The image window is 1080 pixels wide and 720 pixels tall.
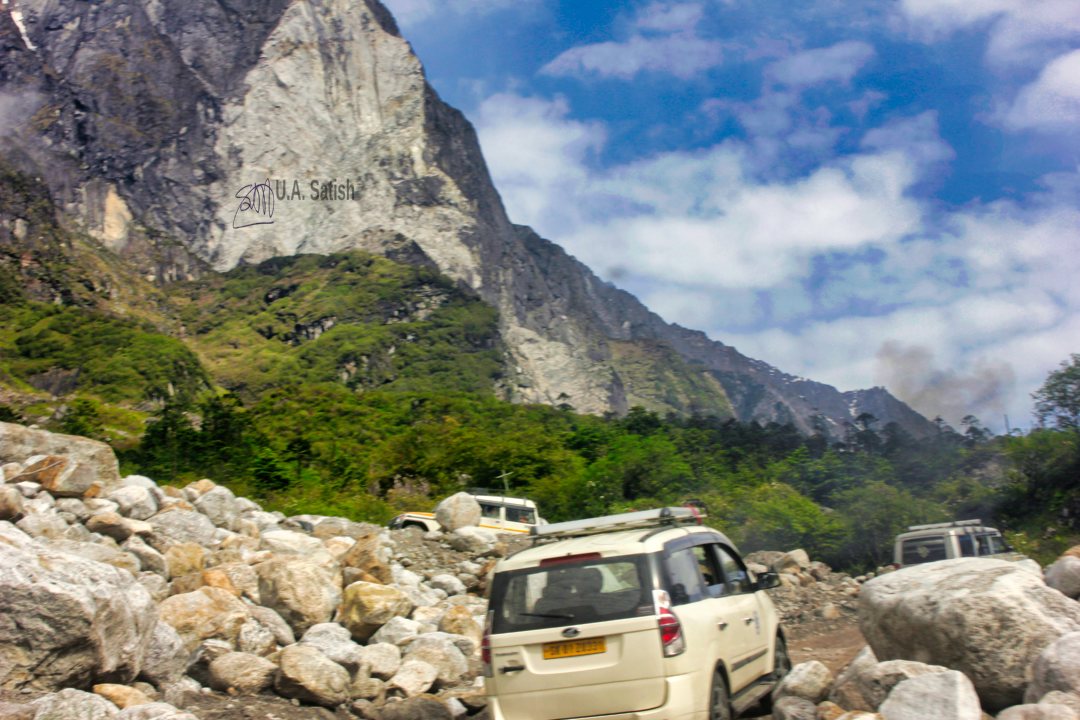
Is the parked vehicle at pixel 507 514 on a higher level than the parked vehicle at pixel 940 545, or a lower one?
higher

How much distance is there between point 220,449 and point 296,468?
340 centimetres

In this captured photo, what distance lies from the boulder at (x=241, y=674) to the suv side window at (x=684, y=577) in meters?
5.00

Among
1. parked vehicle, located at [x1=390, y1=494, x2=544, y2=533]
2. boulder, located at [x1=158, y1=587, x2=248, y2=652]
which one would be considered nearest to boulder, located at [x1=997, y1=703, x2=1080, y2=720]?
boulder, located at [x1=158, y1=587, x2=248, y2=652]

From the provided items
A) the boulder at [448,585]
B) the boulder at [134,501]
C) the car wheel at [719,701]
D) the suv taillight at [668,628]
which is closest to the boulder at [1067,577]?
the car wheel at [719,701]

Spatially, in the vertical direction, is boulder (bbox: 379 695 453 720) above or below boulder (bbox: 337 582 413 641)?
below

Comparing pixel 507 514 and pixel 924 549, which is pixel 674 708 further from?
pixel 507 514

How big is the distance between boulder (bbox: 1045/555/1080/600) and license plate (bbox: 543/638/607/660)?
5082mm

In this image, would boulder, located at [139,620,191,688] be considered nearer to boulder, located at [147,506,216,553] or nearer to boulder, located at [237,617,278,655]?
boulder, located at [237,617,278,655]

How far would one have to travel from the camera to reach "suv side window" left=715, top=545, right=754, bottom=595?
821 centimetres

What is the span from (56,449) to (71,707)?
37.4ft

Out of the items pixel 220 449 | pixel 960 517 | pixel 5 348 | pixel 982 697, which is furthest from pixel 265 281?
pixel 982 697

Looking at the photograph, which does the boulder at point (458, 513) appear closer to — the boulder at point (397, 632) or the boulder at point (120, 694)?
the boulder at point (397, 632)

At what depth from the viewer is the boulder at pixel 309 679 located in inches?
380

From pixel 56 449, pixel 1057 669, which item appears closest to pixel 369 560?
pixel 56 449
